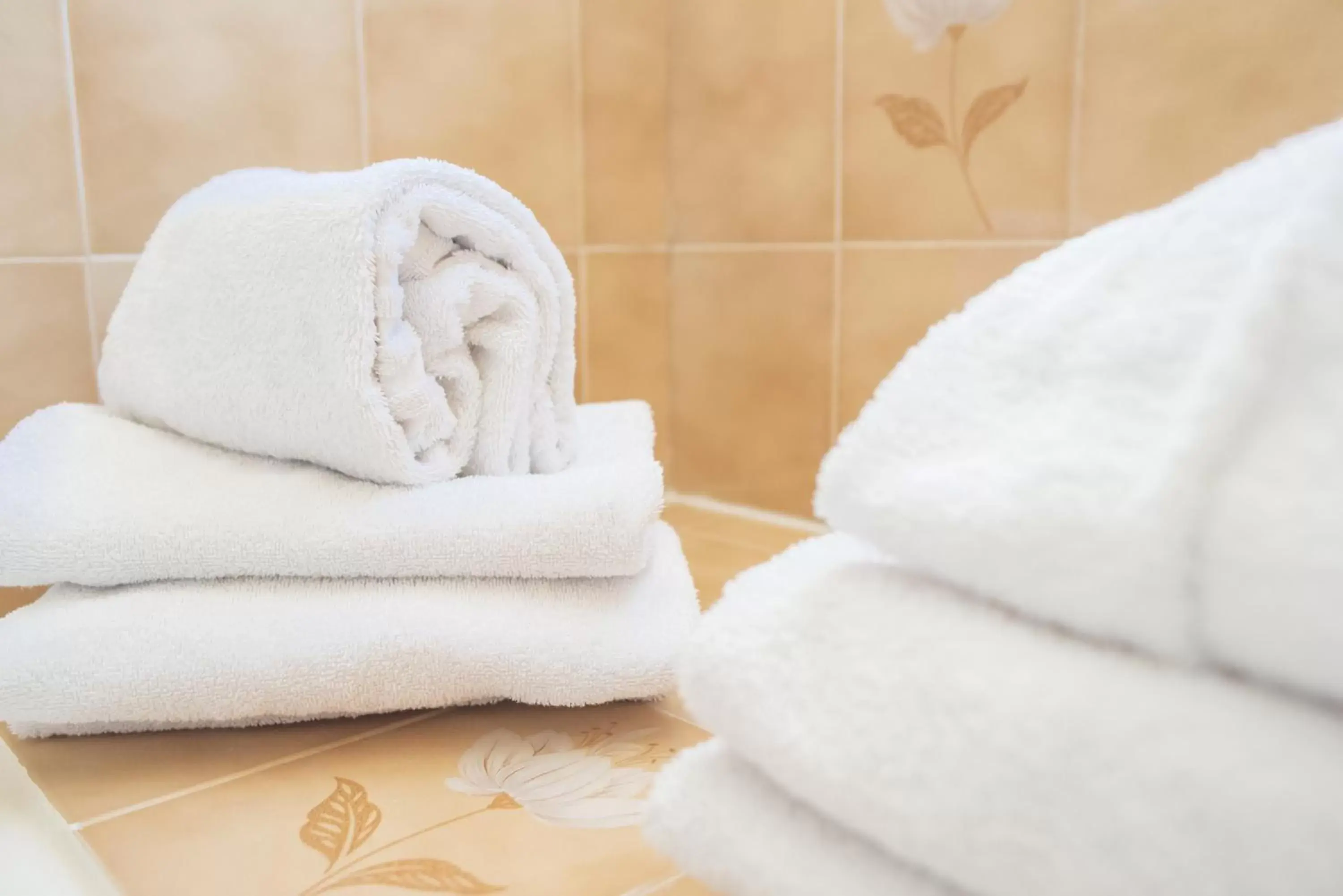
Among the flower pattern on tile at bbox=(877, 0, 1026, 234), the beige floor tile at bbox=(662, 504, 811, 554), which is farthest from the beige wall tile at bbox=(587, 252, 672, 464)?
the flower pattern on tile at bbox=(877, 0, 1026, 234)

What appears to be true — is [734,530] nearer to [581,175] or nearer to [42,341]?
[581,175]

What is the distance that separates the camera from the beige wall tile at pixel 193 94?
2.40 ft

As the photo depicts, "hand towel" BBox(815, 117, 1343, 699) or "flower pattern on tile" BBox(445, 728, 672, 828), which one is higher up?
"hand towel" BBox(815, 117, 1343, 699)

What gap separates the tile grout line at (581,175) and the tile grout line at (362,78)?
0.70 ft

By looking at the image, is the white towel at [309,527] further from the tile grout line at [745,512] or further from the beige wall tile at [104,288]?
the tile grout line at [745,512]

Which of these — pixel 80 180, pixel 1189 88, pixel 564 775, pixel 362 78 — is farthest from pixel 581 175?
pixel 564 775

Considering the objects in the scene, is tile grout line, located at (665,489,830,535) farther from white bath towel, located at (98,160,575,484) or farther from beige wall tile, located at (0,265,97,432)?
beige wall tile, located at (0,265,97,432)

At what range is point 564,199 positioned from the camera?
981 mm

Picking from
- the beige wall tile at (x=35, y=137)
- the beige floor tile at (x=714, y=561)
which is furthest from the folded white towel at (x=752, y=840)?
the beige wall tile at (x=35, y=137)

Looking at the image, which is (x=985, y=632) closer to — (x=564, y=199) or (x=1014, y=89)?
(x=1014, y=89)

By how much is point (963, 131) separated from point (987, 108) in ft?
0.09

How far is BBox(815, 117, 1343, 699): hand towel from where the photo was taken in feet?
0.69

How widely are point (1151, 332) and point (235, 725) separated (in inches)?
19.1


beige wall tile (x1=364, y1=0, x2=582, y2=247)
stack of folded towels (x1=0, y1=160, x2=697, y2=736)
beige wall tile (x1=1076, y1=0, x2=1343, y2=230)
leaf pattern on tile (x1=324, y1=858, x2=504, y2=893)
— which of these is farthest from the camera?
beige wall tile (x1=364, y1=0, x2=582, y2=247)
